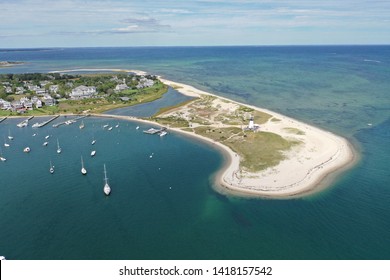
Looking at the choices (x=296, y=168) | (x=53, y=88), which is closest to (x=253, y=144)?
(x=296, y=168)

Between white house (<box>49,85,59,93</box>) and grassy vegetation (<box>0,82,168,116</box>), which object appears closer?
grassy vegetation (<box>0,82,168,116</box>)

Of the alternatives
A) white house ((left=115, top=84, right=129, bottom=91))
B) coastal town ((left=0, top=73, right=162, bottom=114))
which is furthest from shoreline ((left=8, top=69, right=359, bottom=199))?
white house ((left=115, top=84, right=129, bottom=91))

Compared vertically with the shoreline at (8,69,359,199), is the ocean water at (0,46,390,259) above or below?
below

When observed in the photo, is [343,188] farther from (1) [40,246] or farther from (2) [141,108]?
(2) [141,108]

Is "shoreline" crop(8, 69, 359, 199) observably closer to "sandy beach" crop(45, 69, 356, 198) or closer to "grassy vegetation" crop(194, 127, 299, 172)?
"sandy beach" crop(45, 69, 356, 198)

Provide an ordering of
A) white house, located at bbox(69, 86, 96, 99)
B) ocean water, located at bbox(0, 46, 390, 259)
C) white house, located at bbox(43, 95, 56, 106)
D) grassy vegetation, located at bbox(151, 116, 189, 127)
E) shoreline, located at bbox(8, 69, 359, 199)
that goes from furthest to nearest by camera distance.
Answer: white house, located at bbox(69, 86, 96, 99)
white house, located at bbox(43, 95, 56, 106)
grassy vegetation, located at bbox(151, 116, 189, 127)
shoreline, located at bbox(8, 69, 359, 199)
ocean water, located at bbox(0, 46, 390, 259)

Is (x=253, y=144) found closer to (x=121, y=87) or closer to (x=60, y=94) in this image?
(x=121, y=87)

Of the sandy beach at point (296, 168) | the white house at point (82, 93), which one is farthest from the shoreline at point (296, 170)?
the white house at point (82, 93)
